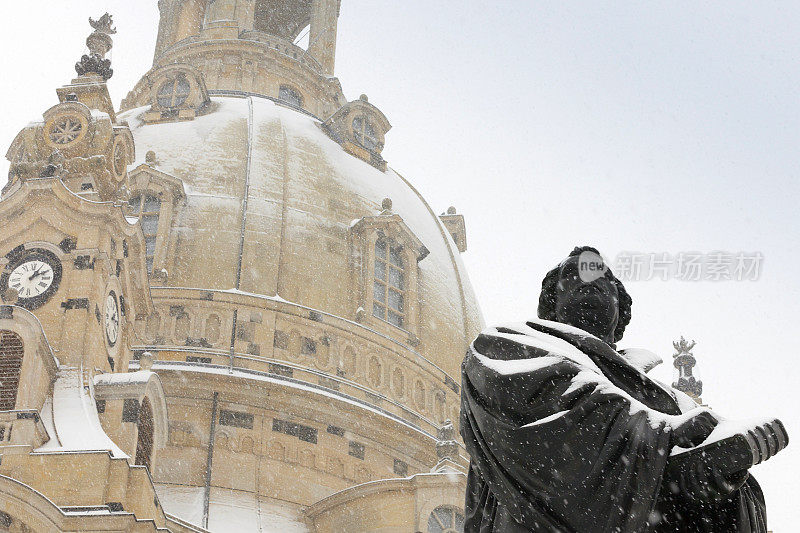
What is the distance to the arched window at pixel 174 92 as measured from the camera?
3528 centimetres

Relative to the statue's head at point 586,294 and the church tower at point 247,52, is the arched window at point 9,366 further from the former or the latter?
the church tower at point 247,52

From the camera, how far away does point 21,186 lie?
73.3 ft

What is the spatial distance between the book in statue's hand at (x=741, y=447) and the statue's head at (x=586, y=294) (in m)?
0.74

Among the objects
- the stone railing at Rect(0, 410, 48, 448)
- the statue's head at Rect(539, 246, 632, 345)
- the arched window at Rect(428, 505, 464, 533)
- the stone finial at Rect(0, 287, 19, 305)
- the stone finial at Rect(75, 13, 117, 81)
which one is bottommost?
the statue's head at Rect(539, 246, 632, 345)

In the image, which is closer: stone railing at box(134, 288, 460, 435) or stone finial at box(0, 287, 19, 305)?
stone finial at box(0, 287, 19, 305)

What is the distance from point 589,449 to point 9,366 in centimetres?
1702

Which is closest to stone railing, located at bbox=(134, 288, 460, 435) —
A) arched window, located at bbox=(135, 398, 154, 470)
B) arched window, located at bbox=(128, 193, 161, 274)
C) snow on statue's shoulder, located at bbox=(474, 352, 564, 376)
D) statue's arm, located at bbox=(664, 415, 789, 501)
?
arched window, located at bbox=(128, 193, 161, 274)

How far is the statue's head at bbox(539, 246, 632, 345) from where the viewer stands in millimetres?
3898

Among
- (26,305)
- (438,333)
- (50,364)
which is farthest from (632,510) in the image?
(438,333)

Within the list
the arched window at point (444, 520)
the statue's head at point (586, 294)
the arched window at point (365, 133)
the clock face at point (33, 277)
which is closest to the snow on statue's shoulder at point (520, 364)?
the statue's head at point (586, 294)

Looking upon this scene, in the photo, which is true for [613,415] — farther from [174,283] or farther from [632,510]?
[174,283]

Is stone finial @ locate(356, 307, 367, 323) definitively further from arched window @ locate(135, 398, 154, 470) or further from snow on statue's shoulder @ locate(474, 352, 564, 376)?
snow on statue's shoulder @ locate(474, 352, 564, 376)

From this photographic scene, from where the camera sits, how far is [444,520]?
75.1 feet

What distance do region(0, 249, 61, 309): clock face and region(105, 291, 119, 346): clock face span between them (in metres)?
1.05
